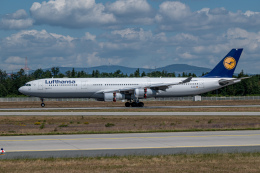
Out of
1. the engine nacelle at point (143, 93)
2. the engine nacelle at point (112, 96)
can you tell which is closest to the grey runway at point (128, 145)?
the engine nacelle at point (112, 96)

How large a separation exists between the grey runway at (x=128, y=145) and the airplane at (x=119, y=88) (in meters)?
32.2

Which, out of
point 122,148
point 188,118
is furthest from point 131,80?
point 122,148

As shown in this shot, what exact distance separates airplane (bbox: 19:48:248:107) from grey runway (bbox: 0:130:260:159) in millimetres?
32190

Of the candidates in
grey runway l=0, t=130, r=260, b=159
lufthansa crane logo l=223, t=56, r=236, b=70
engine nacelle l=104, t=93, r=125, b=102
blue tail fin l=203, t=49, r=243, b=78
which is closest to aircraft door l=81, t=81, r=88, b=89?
engine nacelle l=104, t=93, r=125, b=102

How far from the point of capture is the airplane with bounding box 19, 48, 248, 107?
185ft

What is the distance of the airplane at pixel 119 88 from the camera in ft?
185

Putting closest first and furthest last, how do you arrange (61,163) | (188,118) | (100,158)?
(61,163), (100,158), (188,118)

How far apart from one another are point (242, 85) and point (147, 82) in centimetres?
7555

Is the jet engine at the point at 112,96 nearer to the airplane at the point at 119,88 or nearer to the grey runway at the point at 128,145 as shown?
the airplane at the point at 119,88

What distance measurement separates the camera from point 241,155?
53.6ft

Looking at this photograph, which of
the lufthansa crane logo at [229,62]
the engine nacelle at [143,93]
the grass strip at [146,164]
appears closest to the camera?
the grass strip at [146,164]

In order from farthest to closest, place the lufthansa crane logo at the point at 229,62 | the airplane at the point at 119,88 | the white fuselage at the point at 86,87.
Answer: the lufthansa crane logo at the point at 229,62
the white fuselage at the point at 86,87
the airplane at the point at 119,88

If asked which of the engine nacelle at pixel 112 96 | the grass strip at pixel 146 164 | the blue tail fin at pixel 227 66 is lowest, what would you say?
the grass strip at pixel 146 164

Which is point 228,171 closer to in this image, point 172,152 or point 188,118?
point 172,152
